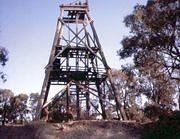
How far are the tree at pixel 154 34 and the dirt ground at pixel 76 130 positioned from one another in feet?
21.1

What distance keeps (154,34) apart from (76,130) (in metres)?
9.31

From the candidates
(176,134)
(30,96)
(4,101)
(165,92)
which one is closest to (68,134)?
(176,134)

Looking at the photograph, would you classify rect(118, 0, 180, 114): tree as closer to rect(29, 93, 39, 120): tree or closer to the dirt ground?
the dirt ground

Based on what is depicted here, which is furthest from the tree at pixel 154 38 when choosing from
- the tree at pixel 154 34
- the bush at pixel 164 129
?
the bush at pixel 164 129

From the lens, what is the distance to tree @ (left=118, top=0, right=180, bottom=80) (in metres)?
22.1

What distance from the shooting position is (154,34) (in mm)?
22688

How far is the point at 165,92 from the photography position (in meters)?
34.3

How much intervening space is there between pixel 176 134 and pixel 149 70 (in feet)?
28.0

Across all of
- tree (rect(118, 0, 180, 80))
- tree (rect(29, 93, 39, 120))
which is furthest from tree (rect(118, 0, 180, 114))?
tree (rect(29, 93, 39, 120))

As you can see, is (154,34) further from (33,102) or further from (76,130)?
(33,102)

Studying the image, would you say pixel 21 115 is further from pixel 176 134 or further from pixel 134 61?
pixel 176 134

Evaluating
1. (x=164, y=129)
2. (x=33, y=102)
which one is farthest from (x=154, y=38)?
(x=33, y=102)

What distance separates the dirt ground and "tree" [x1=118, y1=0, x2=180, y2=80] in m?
6.43

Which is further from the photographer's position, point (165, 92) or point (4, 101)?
point (4, 101)
